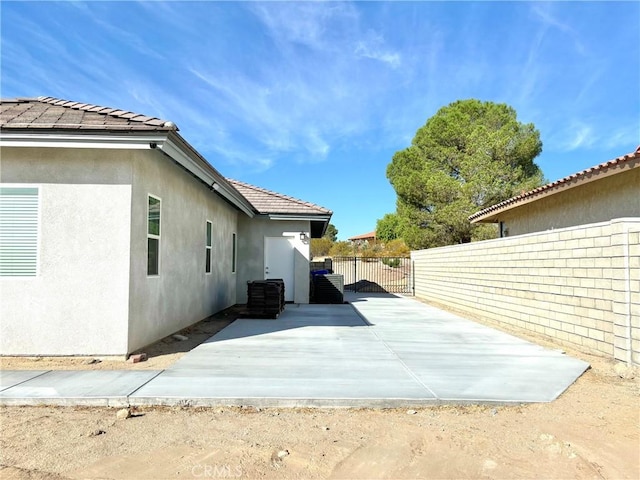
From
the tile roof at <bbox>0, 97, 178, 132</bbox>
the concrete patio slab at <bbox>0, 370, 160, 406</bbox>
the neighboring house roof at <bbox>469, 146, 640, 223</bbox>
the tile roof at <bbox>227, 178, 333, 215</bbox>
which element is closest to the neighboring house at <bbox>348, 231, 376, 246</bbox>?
the tile roof at <bbox>227, 178, 333, 215</bbox>

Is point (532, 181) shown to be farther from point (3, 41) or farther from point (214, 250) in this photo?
point (3, 41)

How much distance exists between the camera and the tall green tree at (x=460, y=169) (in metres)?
21.5

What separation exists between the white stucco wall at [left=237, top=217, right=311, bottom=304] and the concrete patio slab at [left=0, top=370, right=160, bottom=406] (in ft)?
30.9

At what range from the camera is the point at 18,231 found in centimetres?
624

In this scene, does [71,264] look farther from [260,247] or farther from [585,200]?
[585,200]

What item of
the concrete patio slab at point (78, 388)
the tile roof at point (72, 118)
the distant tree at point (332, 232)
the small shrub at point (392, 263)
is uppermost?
the distant tree at point (332, 232)

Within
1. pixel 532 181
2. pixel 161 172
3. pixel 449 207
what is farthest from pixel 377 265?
pixel 161 172

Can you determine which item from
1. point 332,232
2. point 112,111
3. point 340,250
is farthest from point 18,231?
point 332,232

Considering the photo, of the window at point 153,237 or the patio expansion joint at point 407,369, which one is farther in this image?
the window at point 153,237

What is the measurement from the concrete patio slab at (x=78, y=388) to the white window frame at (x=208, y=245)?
5.41 metres

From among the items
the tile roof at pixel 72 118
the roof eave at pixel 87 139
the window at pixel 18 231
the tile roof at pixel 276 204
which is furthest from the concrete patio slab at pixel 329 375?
the tile roof at pixel 276 204

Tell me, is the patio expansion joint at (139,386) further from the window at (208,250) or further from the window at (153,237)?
the window at (208,250)

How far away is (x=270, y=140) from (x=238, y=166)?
495 cm

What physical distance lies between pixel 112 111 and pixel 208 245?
16.2 feet
